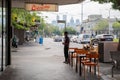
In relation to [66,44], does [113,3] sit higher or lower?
higher

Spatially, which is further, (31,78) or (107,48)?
(107,48)

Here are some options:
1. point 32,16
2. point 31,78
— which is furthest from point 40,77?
point 32,16

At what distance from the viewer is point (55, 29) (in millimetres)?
161125

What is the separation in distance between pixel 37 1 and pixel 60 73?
718cm

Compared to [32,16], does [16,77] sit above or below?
below

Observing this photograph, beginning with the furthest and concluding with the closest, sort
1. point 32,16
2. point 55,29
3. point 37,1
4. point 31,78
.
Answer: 1. point 55,29
2. point 32,16
3. point 37,1
4. point 31,78

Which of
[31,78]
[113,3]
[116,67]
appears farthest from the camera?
[113,3]

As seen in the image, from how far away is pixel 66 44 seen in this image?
68.1 ft

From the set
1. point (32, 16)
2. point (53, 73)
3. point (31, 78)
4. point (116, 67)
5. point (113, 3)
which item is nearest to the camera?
point (31, 78)

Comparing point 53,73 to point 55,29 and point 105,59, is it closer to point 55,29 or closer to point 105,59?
point 105,59

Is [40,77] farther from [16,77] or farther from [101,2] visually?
[101,2]

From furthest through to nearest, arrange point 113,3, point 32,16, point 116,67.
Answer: point 32,16 → point 113,3 → point 116,67

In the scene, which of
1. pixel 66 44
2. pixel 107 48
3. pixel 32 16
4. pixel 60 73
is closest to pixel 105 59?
pixel 107 48

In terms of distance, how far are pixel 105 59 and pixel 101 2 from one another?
10.8 ft
